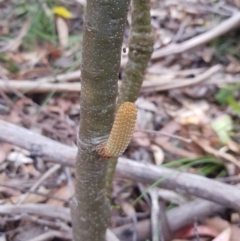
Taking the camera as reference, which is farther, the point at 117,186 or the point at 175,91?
the point at 175,91

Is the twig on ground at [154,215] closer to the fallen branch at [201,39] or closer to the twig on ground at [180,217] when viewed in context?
the twig on ground at [180,217]

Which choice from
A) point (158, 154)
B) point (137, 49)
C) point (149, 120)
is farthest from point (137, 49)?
point (149, 120)

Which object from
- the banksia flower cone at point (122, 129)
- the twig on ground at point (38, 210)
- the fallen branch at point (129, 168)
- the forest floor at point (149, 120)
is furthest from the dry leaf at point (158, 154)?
the banksia flower cone at point (122, 129)

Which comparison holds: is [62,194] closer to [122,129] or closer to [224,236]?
[224,236]

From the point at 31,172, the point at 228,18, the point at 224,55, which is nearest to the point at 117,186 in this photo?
the point at 31,172

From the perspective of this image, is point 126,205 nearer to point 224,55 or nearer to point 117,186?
point 117,186

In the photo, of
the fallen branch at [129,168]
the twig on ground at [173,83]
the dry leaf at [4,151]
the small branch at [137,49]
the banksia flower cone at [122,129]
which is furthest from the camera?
the twig on ground at [173,83]

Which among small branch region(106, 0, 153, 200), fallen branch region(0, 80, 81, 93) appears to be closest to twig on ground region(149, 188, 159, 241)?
small branch region(106, 0, 153, 200)

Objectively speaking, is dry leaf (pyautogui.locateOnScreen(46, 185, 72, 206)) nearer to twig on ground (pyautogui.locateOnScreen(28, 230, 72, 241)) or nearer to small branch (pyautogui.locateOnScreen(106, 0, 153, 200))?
twig on ground (pyautogui.locateOnScreen(28, 230, 72, 241))
